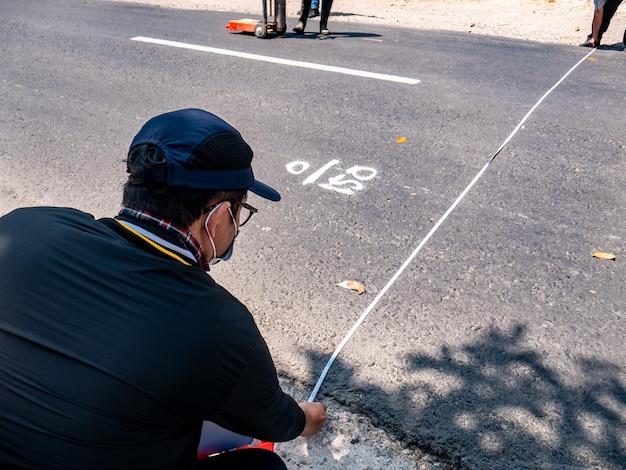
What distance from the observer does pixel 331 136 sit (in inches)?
240

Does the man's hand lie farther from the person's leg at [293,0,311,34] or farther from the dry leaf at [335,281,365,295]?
the person's leg at [293,0,311,34]

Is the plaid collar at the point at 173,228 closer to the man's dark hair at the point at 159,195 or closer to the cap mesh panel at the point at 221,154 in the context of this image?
the man's dark hair at the point at 159,195

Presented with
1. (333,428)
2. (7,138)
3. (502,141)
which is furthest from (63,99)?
(333,428)

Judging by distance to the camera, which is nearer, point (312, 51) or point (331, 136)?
point (331, 136)

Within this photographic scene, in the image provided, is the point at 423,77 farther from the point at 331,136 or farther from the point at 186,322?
the point at 186,322

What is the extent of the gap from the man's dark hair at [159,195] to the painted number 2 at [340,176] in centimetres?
324

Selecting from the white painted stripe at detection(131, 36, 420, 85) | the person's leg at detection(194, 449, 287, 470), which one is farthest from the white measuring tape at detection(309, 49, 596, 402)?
the white painted stripe at detection(131, 36, 420, 85)

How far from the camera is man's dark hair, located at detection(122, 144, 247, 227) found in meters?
1.82

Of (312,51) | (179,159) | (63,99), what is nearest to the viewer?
(179,159)

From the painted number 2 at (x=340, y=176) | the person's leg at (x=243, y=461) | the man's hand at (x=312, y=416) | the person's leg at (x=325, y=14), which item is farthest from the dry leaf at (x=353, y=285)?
the person's leg at (x=325, y=14)

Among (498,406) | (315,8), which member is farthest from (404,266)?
(315,8)

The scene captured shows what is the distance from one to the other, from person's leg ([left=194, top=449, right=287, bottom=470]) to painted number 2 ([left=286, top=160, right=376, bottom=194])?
3135 millimetres

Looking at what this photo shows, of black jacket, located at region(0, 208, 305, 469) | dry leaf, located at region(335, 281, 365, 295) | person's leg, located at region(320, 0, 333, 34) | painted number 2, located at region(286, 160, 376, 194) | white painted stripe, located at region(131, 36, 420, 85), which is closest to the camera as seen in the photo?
black jacket, located at region(0, 208, 305, 469)

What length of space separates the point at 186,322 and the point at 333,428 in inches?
58.5
